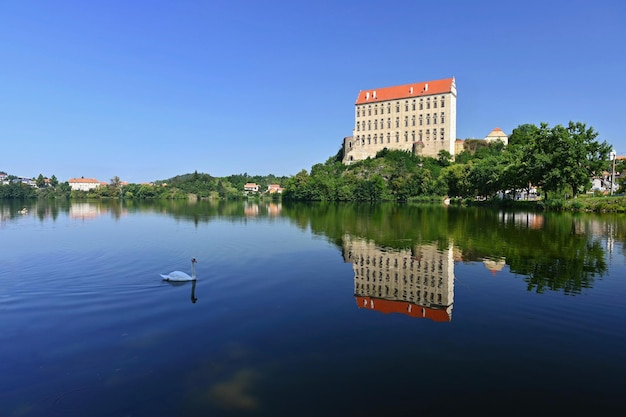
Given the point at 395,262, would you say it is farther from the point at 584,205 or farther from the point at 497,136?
the point at 497,136

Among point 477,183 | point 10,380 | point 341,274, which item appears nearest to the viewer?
point 10,380

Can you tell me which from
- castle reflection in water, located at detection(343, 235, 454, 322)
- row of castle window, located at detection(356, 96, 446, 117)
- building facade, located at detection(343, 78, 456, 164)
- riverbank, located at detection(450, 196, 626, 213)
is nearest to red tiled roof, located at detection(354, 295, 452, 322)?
castle reflection in water, located at detection(343, 235, 454, 322)

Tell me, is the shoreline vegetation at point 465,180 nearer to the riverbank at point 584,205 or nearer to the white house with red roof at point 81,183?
the riverbank at point 584,205

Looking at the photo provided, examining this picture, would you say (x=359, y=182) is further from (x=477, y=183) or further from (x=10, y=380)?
(x=10, y=380)

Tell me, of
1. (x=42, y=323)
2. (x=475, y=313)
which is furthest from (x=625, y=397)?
(x=42, y=323)

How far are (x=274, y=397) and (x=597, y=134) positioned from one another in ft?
185

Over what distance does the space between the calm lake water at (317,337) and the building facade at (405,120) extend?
296 ft

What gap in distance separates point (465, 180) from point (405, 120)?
3775 cm

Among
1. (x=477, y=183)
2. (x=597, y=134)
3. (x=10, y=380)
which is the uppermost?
(x=597, y=134)

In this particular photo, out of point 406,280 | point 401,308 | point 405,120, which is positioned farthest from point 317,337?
point 405,120

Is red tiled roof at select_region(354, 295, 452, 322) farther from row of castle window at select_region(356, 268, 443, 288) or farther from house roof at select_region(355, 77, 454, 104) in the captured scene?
house roof at select_region(355, 77, 454, 104)

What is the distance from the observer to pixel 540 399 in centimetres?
600

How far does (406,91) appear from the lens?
107m

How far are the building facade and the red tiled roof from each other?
97656 millimetres
